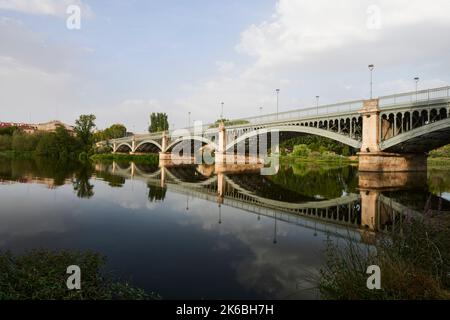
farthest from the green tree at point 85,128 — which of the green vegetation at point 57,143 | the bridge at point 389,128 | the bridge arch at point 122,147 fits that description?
the bridge at point 389,128

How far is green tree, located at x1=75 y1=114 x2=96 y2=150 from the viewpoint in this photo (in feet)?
298

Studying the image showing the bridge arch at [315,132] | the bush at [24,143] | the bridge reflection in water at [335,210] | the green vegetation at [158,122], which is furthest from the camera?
the green vegetation at [158,122]

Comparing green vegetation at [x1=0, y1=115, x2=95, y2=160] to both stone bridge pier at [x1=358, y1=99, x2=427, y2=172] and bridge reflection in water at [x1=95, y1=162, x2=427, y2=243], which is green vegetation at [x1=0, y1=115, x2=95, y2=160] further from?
bridge reflection in water at [x1=95, y1=162, x2=427, y2=243]

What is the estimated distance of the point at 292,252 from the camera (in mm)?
9781

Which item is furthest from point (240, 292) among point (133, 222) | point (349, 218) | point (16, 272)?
point (349, 218)

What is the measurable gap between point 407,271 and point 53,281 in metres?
6.05

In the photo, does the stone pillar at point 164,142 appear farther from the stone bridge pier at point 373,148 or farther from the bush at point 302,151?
the stone bridge pier at point 373,148

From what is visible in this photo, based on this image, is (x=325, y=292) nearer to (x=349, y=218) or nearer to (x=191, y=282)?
(x=191, y=282)

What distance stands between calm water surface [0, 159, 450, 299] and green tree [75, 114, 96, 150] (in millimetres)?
72195

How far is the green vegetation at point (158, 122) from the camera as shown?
11721 cm

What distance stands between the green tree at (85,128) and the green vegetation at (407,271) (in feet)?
305

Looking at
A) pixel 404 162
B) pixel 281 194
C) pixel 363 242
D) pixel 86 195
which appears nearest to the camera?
pixel 363 242
